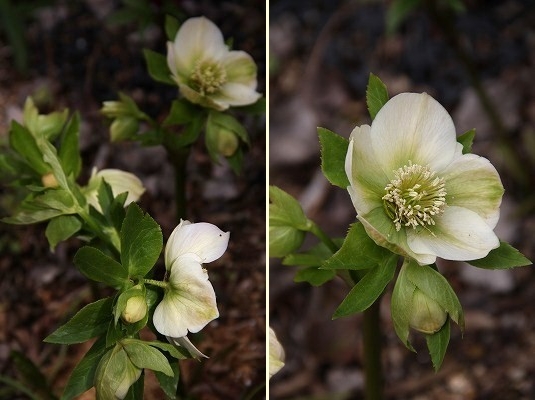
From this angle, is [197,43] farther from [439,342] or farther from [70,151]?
[439,342]

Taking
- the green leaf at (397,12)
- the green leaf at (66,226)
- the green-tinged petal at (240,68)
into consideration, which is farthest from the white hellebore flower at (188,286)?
the green leaf at (397,12)

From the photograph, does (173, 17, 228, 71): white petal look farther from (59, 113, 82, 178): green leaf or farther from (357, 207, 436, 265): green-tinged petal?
(357, 207, 436, 265): green-tinged petal

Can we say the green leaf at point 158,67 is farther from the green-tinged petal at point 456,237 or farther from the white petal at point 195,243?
the green-tinged petal at point 456,237

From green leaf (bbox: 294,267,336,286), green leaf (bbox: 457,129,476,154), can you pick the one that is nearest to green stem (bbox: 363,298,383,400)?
green leaf (bbox: 294,267,336,286)

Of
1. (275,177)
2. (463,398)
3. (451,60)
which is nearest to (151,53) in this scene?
(275,177)

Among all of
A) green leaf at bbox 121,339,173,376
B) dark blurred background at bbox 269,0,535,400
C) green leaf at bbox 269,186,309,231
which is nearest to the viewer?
green leaf at bbox 121,339,173,376

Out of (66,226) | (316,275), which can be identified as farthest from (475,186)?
(66,226)

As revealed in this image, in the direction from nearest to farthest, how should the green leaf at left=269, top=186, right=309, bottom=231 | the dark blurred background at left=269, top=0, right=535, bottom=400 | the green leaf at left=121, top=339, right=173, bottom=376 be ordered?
the green leaf at left=121, top=339, right=173, bottom=376 → the green leaf at left=269, top=186, right=309, bottom=231 → the dark blurred background at left=269, top=0, right=535, bottom=400
